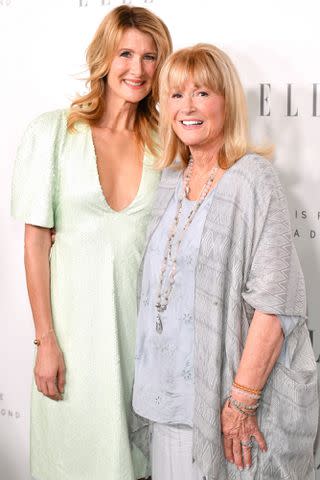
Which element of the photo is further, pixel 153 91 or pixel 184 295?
pixel 153 91

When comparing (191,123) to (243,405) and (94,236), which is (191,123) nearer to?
(94,236)

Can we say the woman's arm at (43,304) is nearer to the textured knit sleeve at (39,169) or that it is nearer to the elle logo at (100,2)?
the textured knit sleeve at (39,169)

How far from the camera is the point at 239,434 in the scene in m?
1.81

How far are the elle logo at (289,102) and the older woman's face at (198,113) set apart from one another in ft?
1.09

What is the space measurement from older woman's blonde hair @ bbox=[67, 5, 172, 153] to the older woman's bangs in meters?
0.27

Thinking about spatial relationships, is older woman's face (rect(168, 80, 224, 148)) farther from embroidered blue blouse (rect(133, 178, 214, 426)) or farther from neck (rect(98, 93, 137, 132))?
neck (rect(98, 93, 137, 132))

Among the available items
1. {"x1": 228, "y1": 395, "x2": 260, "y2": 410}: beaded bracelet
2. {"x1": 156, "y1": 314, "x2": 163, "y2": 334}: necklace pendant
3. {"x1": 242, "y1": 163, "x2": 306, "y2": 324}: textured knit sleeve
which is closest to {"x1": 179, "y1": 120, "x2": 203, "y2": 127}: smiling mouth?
{"x1": 242, "y1": 163, "x2": 306, "y2": 324}: textured knit sleeve

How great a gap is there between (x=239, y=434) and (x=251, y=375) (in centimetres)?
14

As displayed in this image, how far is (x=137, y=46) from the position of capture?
2.08m

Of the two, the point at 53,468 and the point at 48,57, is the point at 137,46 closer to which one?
the point at 48,57

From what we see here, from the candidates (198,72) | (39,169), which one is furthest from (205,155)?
(39,169)

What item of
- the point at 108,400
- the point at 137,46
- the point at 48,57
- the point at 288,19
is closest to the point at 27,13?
the point at 48,57

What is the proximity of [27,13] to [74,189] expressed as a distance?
0.73 m

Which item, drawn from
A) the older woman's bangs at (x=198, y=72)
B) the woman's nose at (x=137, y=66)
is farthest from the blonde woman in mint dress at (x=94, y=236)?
the older woman's bangs at (x=198, y=72)
